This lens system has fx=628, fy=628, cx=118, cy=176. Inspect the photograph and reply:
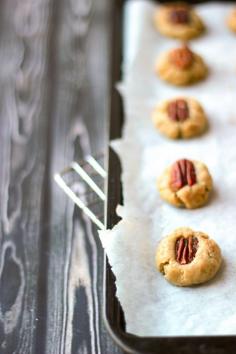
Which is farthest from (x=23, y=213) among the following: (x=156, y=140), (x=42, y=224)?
(x=156, y=140)

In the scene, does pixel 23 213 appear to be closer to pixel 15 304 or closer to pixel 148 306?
pixel 15 304

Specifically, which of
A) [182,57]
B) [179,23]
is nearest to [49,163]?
[182,57]

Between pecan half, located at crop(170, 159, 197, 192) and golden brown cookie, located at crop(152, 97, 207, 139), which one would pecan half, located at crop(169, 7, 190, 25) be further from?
pecan half, located at crop(170, 159, 197, 192)

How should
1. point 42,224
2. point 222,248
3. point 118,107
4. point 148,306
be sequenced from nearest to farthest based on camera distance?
1. point 148,306
2. point 222,248
3. point 42,224
4. point 118,107

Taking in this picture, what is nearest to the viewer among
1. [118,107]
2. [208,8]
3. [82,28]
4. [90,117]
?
[118,107]

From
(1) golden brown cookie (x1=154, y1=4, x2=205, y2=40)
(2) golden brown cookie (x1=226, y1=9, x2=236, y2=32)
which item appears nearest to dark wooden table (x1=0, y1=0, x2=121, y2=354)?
(1) golden brown cookie (x1=154, y1=4, x2=205, y2=40)

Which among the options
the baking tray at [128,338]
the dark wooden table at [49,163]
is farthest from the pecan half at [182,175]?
the dark wooden table at [49,163]
